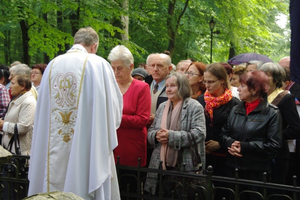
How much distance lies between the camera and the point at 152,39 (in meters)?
18.5

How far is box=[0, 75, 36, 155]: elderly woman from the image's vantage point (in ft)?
18.7

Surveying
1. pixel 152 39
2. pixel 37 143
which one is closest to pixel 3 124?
pixel 37 143

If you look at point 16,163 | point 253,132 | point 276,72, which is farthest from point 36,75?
point 253,132

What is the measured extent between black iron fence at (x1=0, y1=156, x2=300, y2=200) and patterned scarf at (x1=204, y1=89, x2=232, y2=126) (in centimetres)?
89

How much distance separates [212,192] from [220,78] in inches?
56.7

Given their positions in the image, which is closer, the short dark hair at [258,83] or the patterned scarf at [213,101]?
the short dark hair at [258,83]

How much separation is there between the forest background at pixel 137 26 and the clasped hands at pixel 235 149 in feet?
28.3

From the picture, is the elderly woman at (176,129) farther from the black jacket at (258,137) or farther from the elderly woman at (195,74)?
the elderly woman at (195,74)

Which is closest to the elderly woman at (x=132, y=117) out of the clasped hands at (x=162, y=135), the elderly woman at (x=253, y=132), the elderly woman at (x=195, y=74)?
the clasped hands at (x=162, y=135)

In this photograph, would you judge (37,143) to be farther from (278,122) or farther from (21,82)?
(278,122)

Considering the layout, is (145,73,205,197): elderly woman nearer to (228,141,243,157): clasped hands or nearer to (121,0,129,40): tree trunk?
(228,141,243,157): clasped hands

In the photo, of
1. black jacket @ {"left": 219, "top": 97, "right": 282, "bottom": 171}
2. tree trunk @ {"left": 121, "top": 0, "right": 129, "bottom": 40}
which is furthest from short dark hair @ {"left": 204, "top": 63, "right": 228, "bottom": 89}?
tree trunk @ {"left": 121, "top": 0, "right": 129, "bottom": 40}

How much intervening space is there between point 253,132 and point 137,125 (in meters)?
1.34

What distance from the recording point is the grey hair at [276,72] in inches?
199
